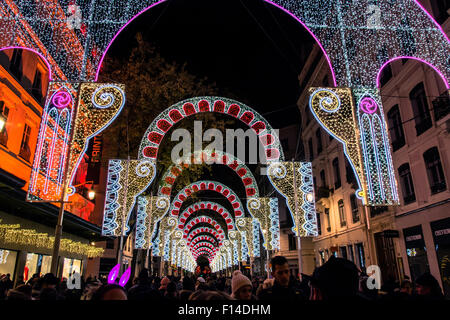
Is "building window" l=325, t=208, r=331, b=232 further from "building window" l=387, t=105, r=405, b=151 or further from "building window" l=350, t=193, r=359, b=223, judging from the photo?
"building window" l=387, t=105, r=405, b=151

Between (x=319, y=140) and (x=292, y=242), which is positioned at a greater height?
(x=319, y=140)

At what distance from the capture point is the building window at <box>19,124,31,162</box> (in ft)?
61.0

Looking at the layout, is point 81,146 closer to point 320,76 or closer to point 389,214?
point 389,214

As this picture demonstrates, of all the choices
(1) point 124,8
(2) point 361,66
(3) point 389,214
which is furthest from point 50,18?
(3) point 389,214

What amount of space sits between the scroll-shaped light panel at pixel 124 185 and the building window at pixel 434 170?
13448mm

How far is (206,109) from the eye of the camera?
1634 centimetres

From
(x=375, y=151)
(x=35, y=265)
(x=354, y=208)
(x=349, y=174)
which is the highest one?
(x=349, y=174)

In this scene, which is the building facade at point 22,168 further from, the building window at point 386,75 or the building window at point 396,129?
the building window at point 386,75

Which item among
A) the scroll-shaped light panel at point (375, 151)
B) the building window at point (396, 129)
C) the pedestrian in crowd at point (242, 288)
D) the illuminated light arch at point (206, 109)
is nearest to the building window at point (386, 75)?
the building window at point (396, 129)

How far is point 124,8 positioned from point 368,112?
23.9 feet

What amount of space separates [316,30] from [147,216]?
46.0 ft

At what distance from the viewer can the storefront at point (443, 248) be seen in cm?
1485

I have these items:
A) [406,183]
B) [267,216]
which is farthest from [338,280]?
[406,183]

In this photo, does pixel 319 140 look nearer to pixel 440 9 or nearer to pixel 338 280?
pixel 440 9
